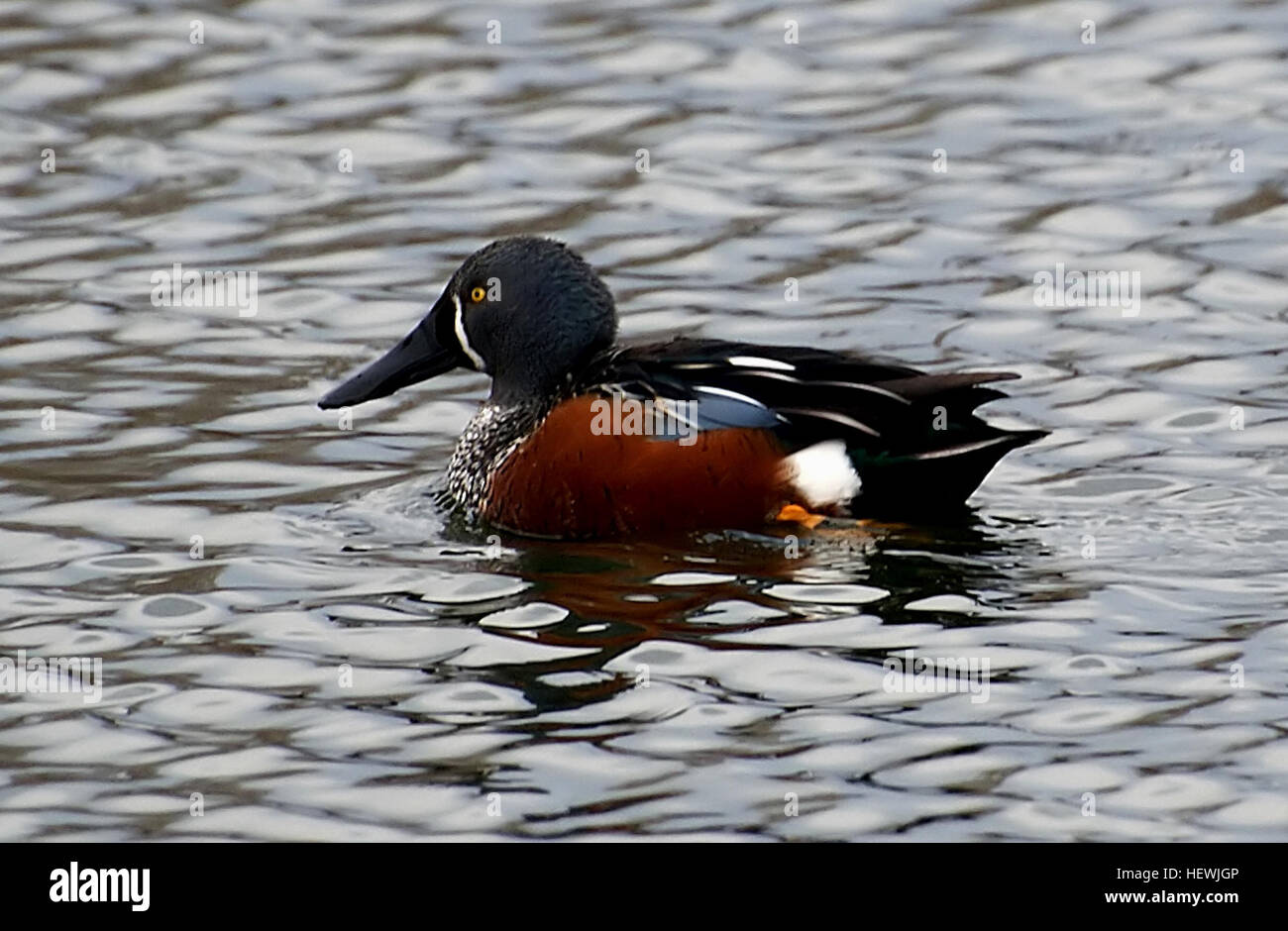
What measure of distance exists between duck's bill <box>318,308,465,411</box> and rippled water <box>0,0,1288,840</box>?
25cm

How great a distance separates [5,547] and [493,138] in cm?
487

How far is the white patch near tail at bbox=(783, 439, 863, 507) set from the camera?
8.03m

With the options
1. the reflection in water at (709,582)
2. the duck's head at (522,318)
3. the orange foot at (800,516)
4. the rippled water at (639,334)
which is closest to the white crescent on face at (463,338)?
the duck's head at (522,318)

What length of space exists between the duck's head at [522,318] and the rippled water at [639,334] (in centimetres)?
50

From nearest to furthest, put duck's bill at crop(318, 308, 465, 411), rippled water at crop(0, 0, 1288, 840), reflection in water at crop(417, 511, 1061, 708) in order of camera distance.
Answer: rippled water at crop(0, 0, 1288, 840) → reflection in water at crop(417, 511, 1061, 708) → duck's bill at crop(318, 308, 465, 411)

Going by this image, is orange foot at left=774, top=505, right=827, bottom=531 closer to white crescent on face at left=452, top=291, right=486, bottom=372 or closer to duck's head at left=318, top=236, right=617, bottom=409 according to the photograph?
duck's head at left=318, top=236, right=617, bottom=409

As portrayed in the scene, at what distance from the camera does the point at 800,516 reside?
8.10 meters

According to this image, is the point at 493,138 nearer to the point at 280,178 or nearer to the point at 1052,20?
the point at 280,178

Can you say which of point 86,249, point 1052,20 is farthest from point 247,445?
point 1052,20

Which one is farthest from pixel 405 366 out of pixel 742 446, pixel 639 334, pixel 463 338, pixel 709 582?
pixel 709 582

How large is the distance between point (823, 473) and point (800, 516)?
0.51ft

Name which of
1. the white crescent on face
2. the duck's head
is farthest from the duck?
the white crescent on face

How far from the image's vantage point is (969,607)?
24.1ft

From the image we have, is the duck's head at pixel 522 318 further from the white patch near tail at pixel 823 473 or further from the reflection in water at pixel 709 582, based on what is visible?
the white patch near tail at pixel 823 473
